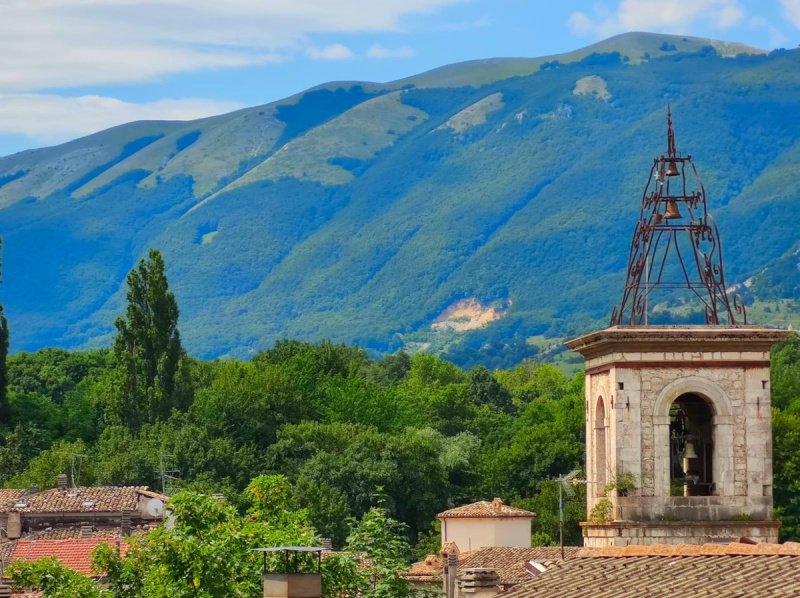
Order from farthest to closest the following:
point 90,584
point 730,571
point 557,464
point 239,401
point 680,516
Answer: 1. point 239,401
2. point 557,464
3. point 90,584
4. point 680,516
5. point 730,571

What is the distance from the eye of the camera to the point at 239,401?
11256cm

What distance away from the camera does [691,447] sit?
32188mm

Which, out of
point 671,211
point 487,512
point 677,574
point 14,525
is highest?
point 671,211

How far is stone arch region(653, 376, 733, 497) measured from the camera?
31562mm

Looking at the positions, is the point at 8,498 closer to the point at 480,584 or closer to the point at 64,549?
the point at 64,549

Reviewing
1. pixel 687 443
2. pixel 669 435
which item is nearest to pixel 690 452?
pixel 687 443

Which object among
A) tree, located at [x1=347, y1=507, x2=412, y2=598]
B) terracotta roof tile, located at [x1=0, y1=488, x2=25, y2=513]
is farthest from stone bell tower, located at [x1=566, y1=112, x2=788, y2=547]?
terracotta roof tile, located at [x1=0, y1=488, x2=25, y2=513]

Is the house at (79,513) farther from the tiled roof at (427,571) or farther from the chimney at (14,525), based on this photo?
the tiled roof at (427,571)

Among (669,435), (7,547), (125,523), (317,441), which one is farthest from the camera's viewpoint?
(317,441)

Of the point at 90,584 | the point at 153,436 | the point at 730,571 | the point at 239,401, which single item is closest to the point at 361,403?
the point at 239,401

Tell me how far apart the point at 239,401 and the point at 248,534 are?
7989 cm

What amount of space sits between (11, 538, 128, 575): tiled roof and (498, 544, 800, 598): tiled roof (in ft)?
124

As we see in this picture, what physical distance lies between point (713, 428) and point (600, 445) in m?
1.80

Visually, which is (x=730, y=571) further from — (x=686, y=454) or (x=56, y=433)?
(x=56, y=433)
